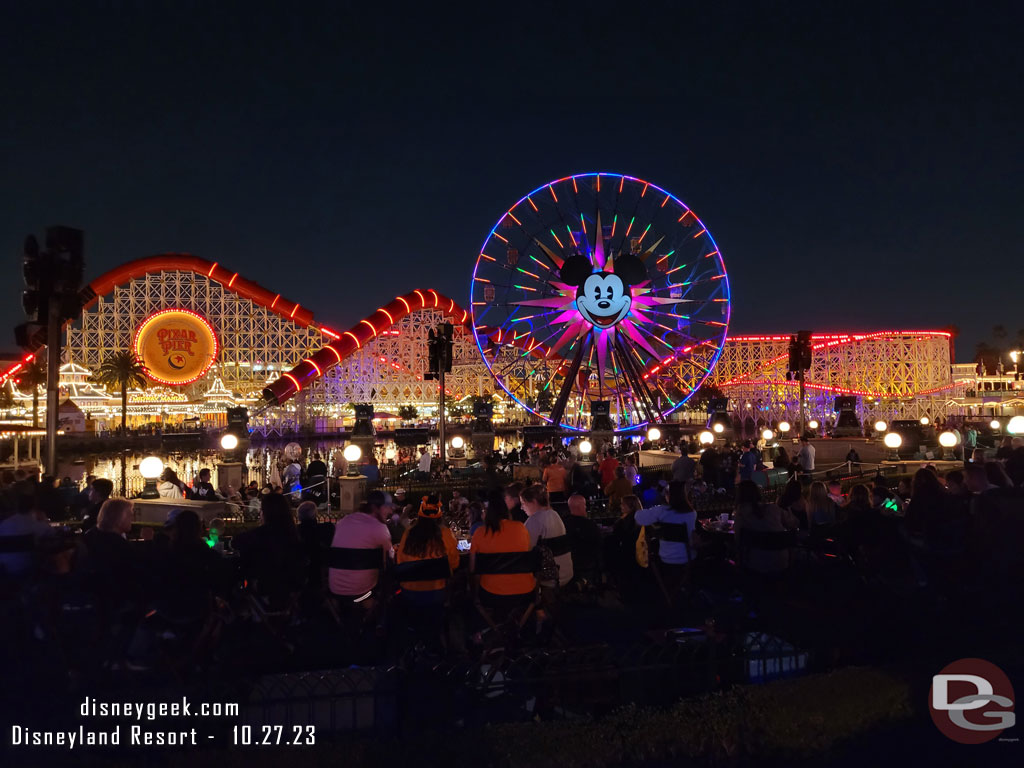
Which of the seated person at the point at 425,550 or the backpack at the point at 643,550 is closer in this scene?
the seated person at the point at 425,550

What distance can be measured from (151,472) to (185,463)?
24002 millimetres

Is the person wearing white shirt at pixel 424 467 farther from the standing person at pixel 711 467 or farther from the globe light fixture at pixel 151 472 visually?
the globe light fixture at pixel 151 472

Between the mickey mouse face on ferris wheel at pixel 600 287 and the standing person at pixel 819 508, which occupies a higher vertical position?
the mickey mouse face on ferris wheel at pixel 600 287

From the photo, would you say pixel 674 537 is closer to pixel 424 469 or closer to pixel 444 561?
pixel 444 561

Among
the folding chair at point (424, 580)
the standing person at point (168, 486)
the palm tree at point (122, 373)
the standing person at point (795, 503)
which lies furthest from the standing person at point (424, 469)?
the palm tree at point (122, 373)

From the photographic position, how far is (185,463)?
32719 millimetres

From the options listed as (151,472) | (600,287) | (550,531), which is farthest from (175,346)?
(550,531)

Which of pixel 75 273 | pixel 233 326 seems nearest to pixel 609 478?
pixel 75 273

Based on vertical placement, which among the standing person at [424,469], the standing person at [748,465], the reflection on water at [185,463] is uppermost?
the standing person at [748,465]

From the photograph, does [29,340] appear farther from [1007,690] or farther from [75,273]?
[1007,690]

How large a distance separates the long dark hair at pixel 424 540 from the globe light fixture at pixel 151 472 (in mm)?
5721

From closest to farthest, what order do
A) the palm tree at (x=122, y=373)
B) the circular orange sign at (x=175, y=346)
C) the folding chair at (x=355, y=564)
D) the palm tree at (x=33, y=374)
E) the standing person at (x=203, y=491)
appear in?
1. the folding chair at (x=355, y=564)
2. the standing person at (x=203, y=491)
3. the palm tree at (x=33, y=374)
4. the palm tree at (x=122, y=373)
5. the circular orange sign at (x=175, y=346)

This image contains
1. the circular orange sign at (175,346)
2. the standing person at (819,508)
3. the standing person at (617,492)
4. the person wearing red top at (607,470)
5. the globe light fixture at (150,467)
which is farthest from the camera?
the circular orange sign at (175,346)

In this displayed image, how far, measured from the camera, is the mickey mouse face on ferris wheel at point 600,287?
28594 mm
